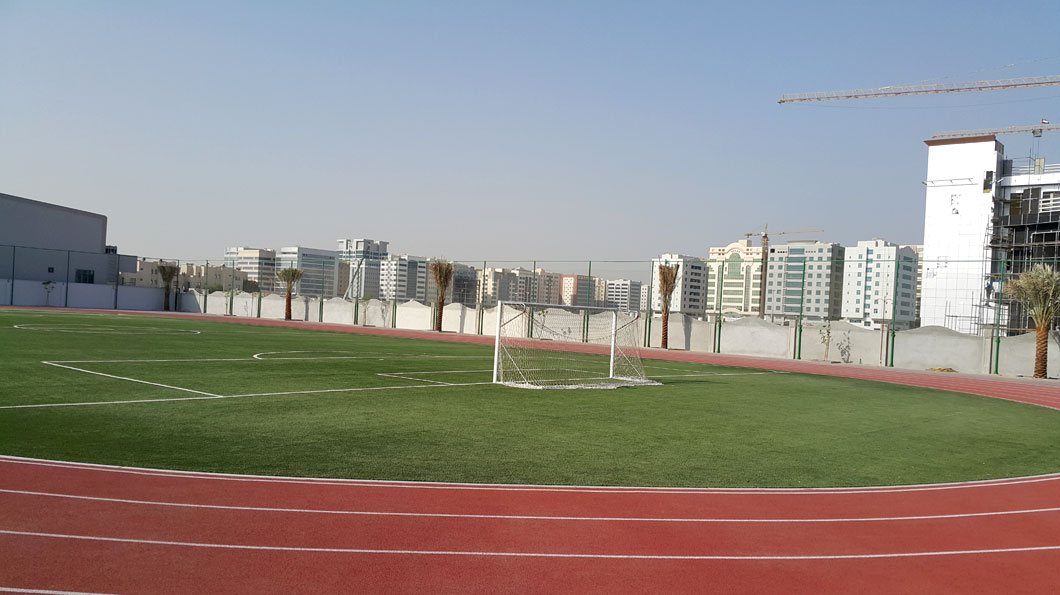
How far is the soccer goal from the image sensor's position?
17.5 m

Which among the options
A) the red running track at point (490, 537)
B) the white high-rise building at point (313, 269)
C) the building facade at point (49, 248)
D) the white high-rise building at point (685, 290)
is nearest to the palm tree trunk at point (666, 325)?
the white high-rise building at point (685, 290)

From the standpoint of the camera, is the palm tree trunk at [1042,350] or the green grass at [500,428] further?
the palm tree trunk at [1042,350]

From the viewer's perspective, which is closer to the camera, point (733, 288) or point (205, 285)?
point (733, 288)

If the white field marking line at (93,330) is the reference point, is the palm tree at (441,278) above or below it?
above

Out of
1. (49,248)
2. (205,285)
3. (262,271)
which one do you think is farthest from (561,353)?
(49,248)

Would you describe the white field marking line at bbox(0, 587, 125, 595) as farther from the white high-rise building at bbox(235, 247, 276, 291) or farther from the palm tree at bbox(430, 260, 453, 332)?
the white high-rise building at bbox(235, 247, 276, 291)

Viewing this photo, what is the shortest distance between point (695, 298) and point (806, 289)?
192 inches

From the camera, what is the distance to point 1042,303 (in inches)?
1012

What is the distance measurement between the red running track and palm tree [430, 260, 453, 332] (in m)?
34.0

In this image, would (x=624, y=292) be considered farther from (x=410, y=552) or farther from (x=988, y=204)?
(x=988, y=204)

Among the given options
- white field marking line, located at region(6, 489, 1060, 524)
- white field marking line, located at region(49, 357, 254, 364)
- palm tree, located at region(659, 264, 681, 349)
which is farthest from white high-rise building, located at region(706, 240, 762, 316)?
white field marking line, located at region(6, 489, 1060, 524)

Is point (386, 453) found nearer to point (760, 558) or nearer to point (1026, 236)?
point (760, 558)

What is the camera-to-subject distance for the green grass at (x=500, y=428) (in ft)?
26.0

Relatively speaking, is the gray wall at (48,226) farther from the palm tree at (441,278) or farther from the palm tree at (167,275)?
the palm tree at (441,278)
